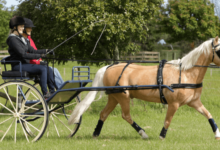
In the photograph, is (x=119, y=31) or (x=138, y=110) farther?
(x=119, y=31)

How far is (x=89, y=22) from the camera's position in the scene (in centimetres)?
1056

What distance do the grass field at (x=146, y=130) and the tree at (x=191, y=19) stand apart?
18087mm

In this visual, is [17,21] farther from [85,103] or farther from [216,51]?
[216,51]

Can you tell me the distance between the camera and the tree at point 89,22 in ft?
34.6

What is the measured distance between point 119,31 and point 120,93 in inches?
208

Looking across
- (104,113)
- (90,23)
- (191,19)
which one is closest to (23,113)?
(104,113)

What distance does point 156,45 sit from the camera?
42.7 m

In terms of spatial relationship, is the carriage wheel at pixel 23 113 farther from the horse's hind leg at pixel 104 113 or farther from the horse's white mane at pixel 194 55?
the horse's white mane at pixel 194 55

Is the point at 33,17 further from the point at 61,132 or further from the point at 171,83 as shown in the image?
the point at 171,83

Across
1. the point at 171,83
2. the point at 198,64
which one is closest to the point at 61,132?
the point at 171,83

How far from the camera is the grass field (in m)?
5.11

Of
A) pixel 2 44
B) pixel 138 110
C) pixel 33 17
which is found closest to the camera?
pixel 138 110

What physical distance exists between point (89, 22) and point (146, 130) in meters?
5.21

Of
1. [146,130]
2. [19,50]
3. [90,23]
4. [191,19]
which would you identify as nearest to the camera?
[19,50]
